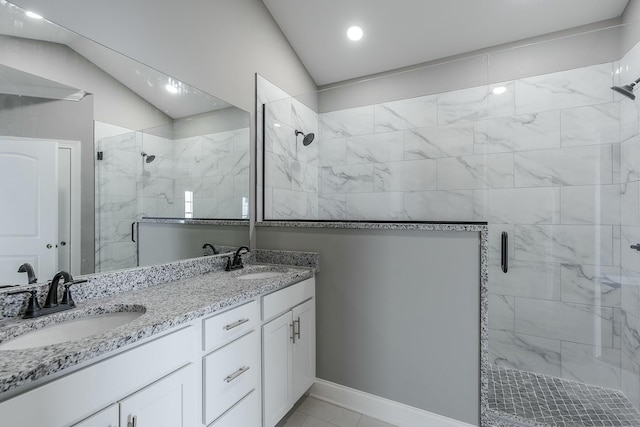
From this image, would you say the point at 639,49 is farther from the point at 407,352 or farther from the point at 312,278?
the point at 312,278

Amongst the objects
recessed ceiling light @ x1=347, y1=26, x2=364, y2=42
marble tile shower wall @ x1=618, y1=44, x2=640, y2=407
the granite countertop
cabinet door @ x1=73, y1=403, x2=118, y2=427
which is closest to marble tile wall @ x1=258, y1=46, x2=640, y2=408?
marble tile shower wall @ x1=618, y1=44, x2=640, y2=407

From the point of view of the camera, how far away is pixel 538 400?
185 centimetres

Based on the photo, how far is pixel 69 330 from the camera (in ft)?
3.47

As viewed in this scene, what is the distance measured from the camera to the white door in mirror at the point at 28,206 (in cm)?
105

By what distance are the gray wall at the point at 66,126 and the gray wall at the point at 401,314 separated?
1218 mm

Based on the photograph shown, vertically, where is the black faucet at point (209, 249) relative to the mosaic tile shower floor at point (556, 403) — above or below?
above

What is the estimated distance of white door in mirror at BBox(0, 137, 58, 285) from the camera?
105 centimetres

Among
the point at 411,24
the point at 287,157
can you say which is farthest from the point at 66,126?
the point at 411,24

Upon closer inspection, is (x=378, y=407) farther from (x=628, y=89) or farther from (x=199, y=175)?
(x=628, y=89)

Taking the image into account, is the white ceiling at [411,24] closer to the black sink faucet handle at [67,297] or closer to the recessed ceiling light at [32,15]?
the recessed ceiling light at [32,15]

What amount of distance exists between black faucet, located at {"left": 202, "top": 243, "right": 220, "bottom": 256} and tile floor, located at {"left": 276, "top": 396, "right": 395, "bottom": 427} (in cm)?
114

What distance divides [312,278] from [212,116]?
1.29m

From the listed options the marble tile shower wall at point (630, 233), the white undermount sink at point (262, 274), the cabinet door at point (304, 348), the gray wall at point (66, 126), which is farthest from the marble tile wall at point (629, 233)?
the gray wall at point (66, 126)

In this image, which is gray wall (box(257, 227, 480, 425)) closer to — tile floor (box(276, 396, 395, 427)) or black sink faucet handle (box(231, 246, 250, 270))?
tile floor (box(276, 396, 395, 427))
